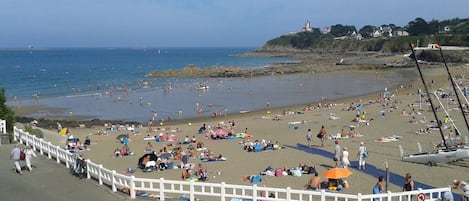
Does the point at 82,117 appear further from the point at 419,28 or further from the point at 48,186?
the point at 419,28

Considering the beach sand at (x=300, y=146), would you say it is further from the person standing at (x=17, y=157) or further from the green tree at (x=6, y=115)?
the person standing at (x=17, y=157)

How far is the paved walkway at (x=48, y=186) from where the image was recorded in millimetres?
14023

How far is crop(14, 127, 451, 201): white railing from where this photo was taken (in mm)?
12500

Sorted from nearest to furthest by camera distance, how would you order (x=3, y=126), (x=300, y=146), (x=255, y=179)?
(x=255, y=179) < (x=3, y=126) < (x=300, y=146)

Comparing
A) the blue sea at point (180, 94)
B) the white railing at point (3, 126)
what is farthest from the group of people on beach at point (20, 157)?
the blue sea at point (180, 94)

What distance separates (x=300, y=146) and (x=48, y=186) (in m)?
12.8

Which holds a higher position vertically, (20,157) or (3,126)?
(3,126)

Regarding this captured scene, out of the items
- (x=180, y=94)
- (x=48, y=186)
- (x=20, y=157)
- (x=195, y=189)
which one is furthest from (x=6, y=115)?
(x=180, y=94)

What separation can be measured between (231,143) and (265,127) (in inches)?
247

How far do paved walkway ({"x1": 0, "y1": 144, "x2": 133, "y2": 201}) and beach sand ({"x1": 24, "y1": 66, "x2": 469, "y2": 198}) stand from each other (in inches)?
147

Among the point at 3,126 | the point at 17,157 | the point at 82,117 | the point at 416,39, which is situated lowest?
the point at 82,117

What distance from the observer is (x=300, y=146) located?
2477cm

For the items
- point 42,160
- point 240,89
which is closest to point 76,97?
point 240,89

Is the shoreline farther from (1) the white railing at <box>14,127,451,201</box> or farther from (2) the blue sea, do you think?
(1) the white railing at <box>14,127,451,201</box>
